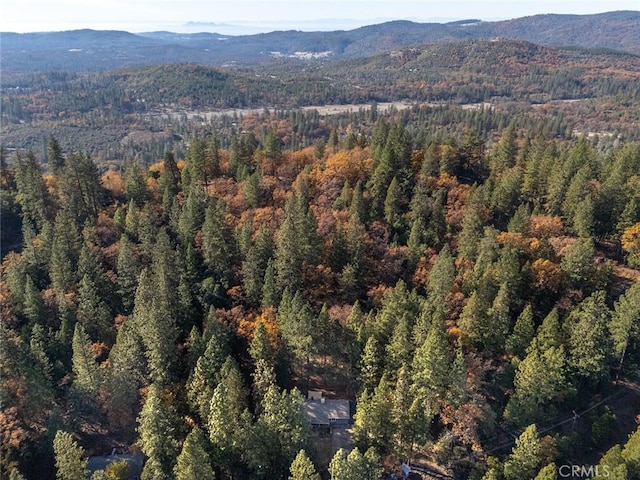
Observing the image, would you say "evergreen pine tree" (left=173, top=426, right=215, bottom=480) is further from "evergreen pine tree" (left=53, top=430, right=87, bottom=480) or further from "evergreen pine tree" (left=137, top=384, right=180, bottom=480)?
"evergreen pine tree" (left=53, top=430, right=87, bottom=480)

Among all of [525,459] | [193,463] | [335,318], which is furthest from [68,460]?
[525,459]

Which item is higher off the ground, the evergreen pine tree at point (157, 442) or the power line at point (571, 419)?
the evergreen pine tree at point (157, 442)

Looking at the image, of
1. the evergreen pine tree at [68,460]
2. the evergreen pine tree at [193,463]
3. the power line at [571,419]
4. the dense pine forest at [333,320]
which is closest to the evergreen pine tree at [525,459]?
the dense pine forest at [333,320]

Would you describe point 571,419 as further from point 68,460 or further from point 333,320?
point 68,460

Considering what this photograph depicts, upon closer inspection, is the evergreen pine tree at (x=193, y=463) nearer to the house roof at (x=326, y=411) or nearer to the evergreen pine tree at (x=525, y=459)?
the house roof at (x=326, y=411)

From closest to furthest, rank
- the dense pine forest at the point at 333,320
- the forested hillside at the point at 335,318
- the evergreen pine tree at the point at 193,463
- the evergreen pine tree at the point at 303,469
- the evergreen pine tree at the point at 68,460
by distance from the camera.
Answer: the evergreen pine tree at the point at 303,469 → the evergreen pine tree at the point at 193,463 → the evergreen pine tree at the point at 68,460 → the dense pine forest at the point at 333,320 → the forested hillside at the point at 335,318

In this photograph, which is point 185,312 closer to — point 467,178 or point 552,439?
point 552,439
